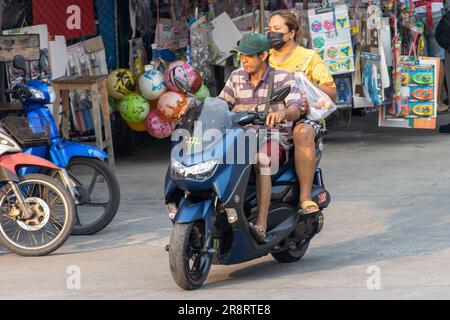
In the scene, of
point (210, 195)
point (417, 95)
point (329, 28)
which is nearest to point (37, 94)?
point (210, 195)

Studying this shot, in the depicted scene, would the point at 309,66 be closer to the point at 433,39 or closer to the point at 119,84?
the point at 119,84

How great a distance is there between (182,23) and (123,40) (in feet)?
2.18

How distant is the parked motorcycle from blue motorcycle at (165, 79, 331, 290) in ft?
4.27

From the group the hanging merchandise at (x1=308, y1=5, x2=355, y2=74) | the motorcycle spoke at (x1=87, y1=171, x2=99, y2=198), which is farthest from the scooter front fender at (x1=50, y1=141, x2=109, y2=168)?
the hanging merchandise at (x1=308, y1=5, x2=355, y2=74)

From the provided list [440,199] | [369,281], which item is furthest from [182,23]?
[369,281]

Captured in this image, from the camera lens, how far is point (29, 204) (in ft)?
26.7

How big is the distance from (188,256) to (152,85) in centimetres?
519

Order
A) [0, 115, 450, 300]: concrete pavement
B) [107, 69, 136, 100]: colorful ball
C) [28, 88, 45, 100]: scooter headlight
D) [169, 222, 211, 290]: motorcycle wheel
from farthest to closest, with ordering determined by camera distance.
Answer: [107, 69, 136, 100]: colorful ball → [28, 88, 45, 100]: scooter headlight → [0, 115, 450, 300]: concrete pavement → [169, 222, 211, 290]: motorcycle wheel

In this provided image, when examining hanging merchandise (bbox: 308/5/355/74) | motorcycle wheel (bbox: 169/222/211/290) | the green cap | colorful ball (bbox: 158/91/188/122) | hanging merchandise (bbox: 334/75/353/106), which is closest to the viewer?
motorcycle wheel (bbox: 169/222/211/290)

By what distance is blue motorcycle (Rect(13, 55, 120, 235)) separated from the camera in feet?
28.3

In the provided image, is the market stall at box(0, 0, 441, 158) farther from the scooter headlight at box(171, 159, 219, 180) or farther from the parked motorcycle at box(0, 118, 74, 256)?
the scooter headlight at box(171, 159, 219, 180)

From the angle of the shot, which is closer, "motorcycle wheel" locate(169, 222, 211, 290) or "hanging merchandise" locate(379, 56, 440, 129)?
"motorcycle wheel" locate(169, 222, 211, 290)

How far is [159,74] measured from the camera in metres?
11.9
